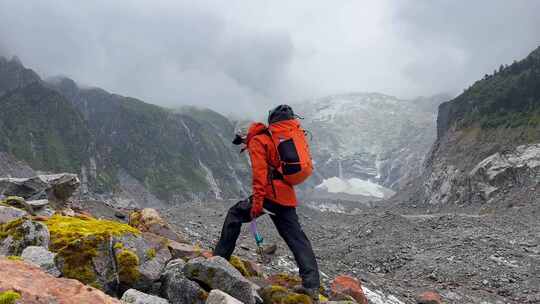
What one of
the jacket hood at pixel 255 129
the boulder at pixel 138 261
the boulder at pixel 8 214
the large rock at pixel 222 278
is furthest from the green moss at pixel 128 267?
the boulder at pixel 8 214

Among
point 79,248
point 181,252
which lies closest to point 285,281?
point 181,252

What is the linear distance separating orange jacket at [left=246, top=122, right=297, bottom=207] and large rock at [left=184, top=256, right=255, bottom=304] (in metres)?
1.34

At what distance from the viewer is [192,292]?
5.89 m

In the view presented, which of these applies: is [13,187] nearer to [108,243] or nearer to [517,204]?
[108,243]

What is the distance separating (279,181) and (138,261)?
248cm

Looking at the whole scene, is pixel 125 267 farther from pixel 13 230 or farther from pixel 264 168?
pixel 264 168

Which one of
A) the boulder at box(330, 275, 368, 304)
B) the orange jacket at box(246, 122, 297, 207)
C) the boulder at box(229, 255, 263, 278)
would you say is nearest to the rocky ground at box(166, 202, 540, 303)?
the boulder at box(330, 275, 368, 304)

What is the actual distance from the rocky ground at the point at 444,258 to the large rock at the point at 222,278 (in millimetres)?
7317

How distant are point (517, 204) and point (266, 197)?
4064 centimetres

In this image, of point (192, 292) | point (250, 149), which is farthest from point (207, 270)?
point (250, 149)

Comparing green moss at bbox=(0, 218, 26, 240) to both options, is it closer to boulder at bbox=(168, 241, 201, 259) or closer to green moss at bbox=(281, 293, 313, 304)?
boulder at bbox=(168, 241, 201, 259)

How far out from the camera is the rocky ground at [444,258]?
15812mm

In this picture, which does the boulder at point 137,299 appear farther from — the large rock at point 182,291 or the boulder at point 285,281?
the boulder at point 285,281

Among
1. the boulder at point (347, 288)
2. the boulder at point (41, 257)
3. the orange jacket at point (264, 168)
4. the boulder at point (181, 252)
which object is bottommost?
the boulder at point (347, 288)
